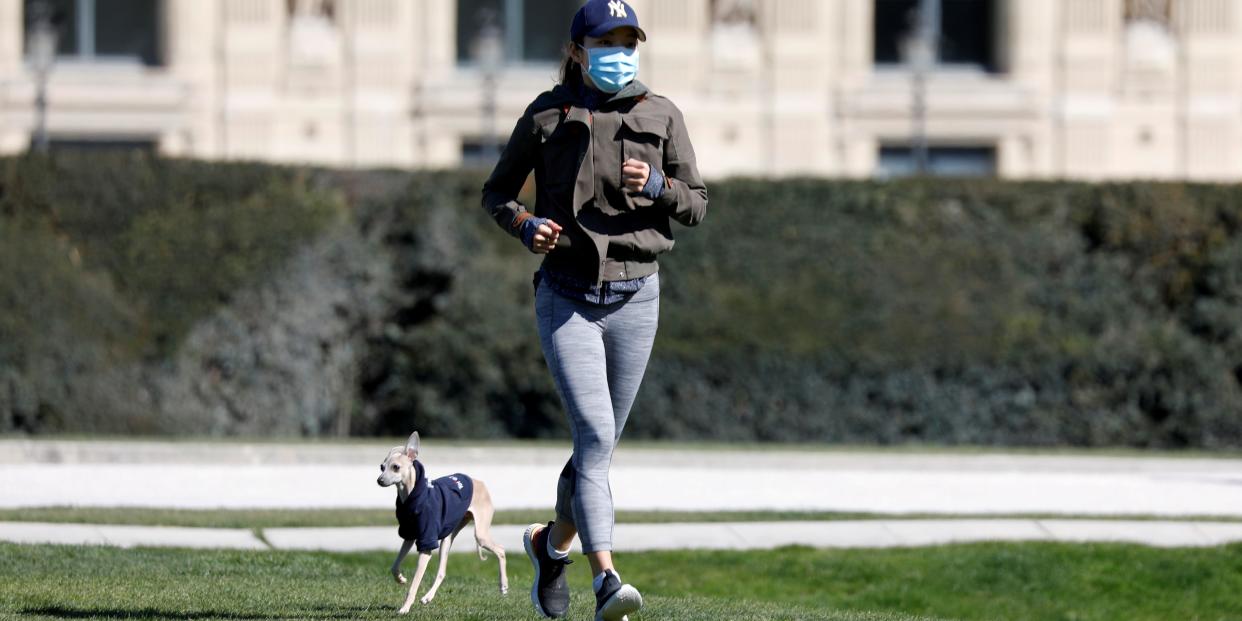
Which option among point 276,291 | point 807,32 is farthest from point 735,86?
point 276,291

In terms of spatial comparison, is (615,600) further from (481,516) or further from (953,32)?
(953,32)

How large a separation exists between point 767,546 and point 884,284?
1165 centimetres

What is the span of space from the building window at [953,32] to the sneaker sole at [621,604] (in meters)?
31.7

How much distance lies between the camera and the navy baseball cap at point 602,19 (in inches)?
317

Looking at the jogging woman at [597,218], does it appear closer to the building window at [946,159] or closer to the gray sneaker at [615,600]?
the gray sneaker at [615,600]

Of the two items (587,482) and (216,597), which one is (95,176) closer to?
(216,597)

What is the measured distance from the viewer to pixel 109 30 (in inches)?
1470

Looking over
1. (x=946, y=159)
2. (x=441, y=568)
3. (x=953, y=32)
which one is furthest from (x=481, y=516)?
(x=953, y=32)

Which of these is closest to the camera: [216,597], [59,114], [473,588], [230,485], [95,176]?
[216,597]

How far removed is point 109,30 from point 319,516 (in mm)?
25429

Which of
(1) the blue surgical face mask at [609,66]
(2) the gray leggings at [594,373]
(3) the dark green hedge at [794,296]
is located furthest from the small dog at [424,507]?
(3) the dark green hedge at [794,296]

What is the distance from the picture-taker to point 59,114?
36.3 metres

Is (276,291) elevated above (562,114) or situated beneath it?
situated beneath

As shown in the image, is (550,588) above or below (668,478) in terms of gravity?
above
